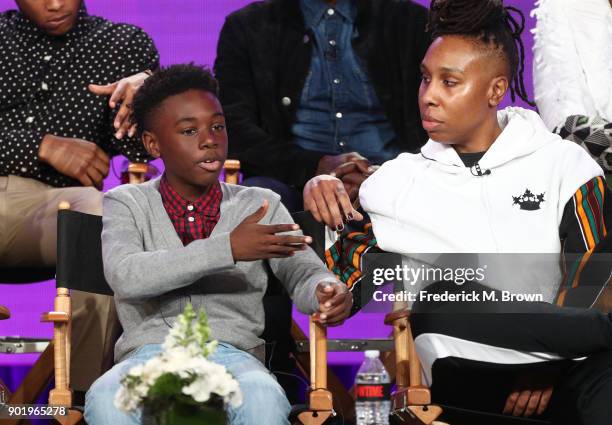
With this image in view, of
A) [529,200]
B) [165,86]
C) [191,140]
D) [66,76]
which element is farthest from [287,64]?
[529,200]

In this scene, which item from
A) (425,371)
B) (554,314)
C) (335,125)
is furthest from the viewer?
(335,125)

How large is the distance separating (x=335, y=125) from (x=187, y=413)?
6.49 feet

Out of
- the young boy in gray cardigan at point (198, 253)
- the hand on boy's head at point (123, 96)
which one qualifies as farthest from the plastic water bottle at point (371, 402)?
the hand on boy's head at point (123, 96)

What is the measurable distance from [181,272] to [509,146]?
3.16ft

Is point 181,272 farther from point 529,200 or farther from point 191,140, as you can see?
point 529,200

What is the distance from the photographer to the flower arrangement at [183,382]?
2.21 meters

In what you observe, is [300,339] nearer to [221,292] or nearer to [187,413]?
[221,292]

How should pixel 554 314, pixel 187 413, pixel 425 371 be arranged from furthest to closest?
pixel 425 371, pixel 554 314, pixel 187 413

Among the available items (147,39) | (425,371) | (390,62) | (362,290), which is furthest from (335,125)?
(425,371)

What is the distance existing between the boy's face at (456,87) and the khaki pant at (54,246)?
111 cm

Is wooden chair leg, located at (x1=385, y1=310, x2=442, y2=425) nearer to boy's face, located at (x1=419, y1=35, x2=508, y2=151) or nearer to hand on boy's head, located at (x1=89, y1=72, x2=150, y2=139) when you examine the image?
boy's face, located at (x1=419, y1=35, x2=508, y2=151)

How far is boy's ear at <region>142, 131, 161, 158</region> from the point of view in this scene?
3268 mm

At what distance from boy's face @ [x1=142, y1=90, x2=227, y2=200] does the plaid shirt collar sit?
0.9 inches

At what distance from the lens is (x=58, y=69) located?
157 inches
